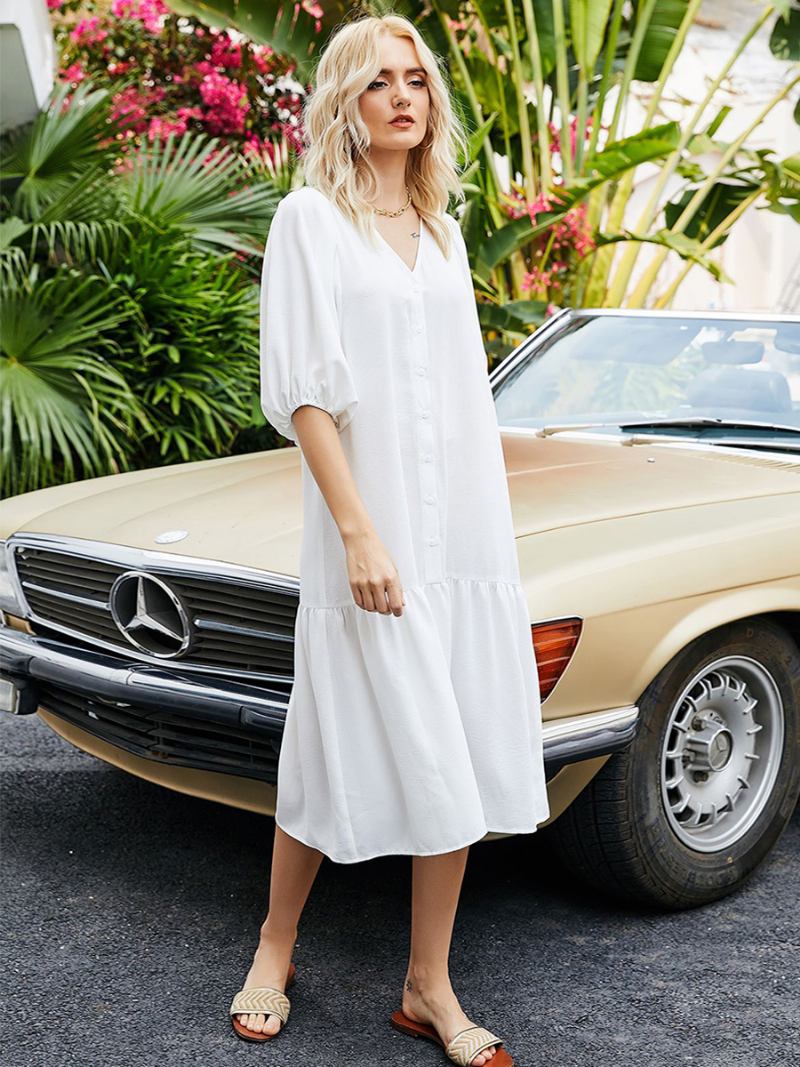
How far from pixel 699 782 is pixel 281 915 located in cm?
114

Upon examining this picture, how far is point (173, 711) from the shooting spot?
289cm

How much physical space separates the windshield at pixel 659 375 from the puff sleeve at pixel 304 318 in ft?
6.09

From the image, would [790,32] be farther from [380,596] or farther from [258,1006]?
[258,1006]

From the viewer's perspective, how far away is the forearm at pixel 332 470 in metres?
2.30

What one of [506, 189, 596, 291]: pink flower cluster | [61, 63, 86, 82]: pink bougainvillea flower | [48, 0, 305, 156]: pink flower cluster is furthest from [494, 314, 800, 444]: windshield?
[61, 63, 86, 82]: pink bougainvillea flower

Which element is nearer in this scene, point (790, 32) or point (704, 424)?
point (704, 424)

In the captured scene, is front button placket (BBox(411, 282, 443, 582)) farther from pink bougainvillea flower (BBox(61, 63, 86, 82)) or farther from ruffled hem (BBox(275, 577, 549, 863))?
pink bougainvillea flower (BBox(61, 63, 86, 82))

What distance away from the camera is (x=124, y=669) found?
118 inches

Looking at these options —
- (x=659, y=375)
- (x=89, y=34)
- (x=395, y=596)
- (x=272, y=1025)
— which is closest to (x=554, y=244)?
(x=659, y=375)

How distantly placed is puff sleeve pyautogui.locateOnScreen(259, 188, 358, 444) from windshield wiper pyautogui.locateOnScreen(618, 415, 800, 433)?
1.82 metres

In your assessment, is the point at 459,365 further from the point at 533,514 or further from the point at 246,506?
the point at 246,506

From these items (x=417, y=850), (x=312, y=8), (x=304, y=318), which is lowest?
(x=417, y=850)

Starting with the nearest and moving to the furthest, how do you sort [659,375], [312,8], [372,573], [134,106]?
[372,573], [659,375], [134,106], [312,8]

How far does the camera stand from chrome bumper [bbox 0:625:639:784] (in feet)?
9.02
